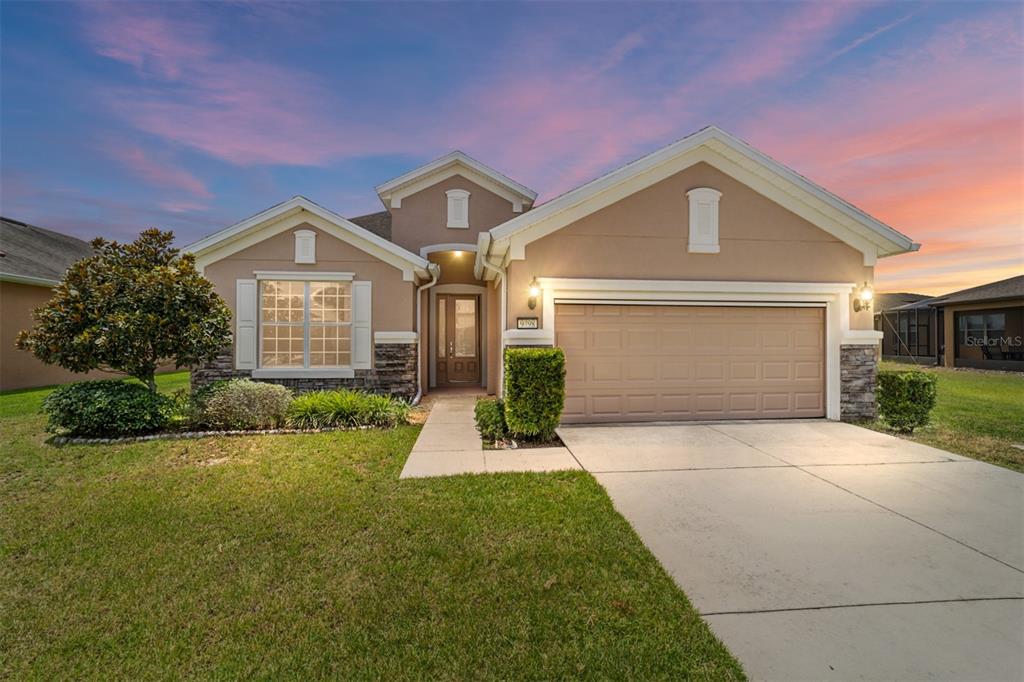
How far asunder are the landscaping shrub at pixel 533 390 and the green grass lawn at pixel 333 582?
161 centimetres

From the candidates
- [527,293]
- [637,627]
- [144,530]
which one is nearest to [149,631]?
[144,530]

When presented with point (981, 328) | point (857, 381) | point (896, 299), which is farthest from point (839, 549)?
point (896, 299)

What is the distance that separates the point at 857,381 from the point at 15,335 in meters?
21.0

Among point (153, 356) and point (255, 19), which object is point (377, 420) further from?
point (255, 19)

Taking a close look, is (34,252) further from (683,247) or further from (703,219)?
(703,219)

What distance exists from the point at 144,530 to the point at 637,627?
13.8ft

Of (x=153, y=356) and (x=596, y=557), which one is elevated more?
(x=153, y=356)

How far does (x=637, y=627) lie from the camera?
248 cm

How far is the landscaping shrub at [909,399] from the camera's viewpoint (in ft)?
23.5

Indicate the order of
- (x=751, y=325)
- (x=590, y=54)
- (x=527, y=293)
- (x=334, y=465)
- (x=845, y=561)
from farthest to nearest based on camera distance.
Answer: (x=590, y=54) < (x=751, y=325) < (x=527, y=293) < (x=334, y=465) < (x=845, y=561)

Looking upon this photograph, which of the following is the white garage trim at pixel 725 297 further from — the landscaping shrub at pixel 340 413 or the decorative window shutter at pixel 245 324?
the decorative window shutter at pixel 245 324

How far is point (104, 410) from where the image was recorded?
22.2 ft

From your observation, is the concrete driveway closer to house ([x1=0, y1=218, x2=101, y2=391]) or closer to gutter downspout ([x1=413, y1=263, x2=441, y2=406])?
gutter downspout ([x1=413, y1=263, x2=441, y2=406])

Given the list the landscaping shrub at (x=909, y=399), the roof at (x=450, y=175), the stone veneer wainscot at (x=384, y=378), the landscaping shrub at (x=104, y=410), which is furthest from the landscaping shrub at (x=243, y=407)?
the landscaping shrub at (x=909, y=399)
